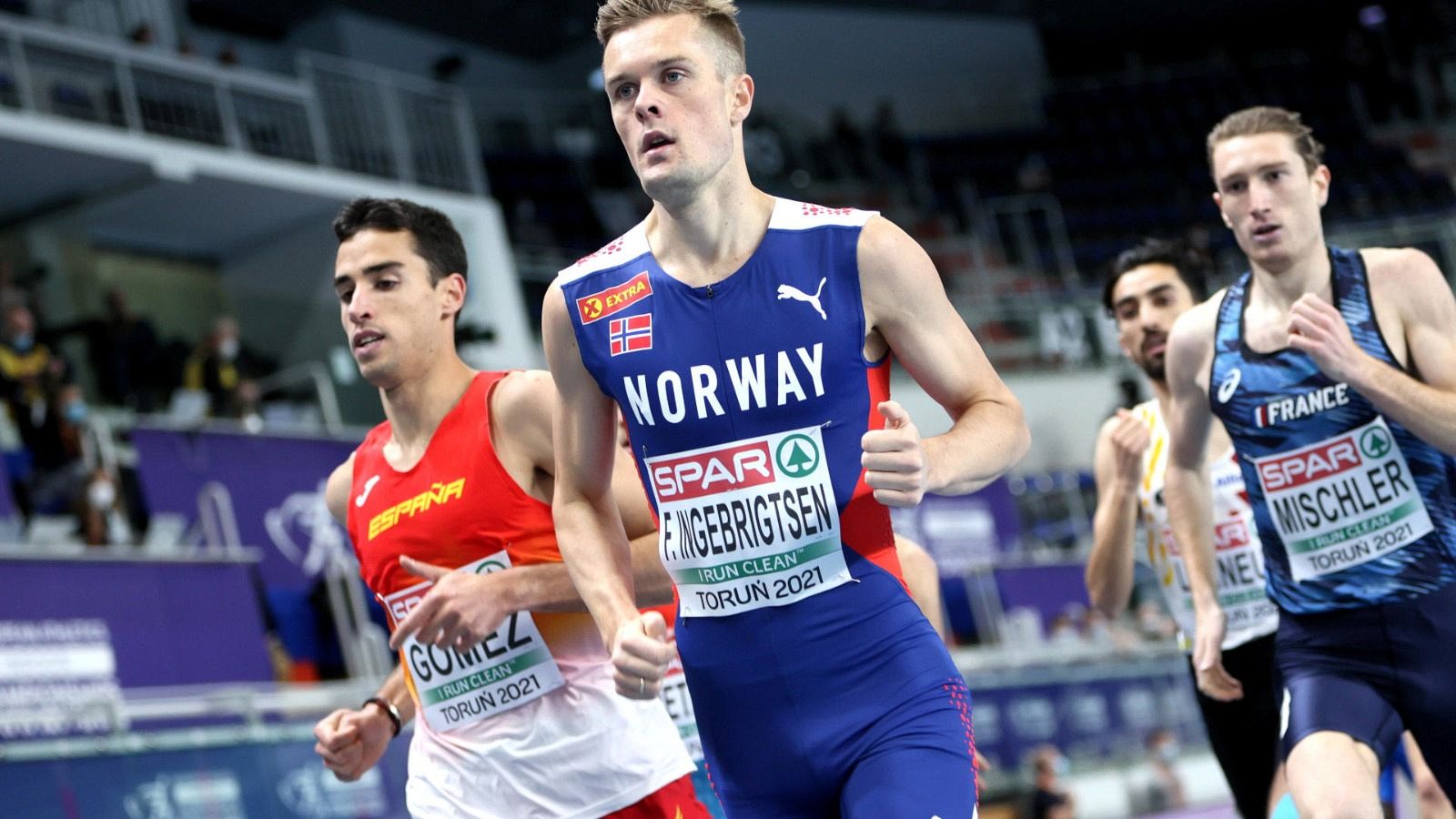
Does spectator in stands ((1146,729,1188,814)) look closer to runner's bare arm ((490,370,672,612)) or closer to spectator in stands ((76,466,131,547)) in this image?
spectator in stands ((76,466,131,547))

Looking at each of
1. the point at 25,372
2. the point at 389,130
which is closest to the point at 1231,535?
the point at 25,372

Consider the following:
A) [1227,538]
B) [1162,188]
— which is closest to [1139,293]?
[1227,538]

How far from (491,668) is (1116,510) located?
8.61 ft

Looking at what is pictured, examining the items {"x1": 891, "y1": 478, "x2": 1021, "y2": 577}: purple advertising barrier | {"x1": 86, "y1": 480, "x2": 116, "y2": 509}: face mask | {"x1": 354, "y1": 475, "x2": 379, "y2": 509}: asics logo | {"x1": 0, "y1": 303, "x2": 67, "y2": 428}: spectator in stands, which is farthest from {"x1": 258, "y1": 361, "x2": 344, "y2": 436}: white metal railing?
{"x1": 354, "y1": 475, "x2": 379, "y2": 509}: asics logo

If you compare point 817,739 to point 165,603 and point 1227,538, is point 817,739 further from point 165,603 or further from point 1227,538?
point 165,603

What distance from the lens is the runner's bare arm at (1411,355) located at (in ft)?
13.1

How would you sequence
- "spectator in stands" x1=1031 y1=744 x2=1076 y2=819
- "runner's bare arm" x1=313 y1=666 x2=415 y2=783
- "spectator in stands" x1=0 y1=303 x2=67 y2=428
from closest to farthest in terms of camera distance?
"runner's bare arm" x1=313 y1=666 x2=415 y2=783
"spectator in stands" x1=1031 y1=744 x2=1076 y2=819
"spectator in stands" x1=0 y1=303 x2=67 y2=428

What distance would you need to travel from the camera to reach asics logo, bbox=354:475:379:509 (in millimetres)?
4078

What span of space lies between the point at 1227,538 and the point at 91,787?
13.7 ft

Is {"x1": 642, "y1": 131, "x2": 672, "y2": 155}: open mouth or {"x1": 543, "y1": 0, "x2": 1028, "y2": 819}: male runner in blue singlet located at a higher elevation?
{"x1": 642, "y1": 131, "x2": 672, "y2": 155}: open mouth

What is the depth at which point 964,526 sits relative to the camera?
667 inches

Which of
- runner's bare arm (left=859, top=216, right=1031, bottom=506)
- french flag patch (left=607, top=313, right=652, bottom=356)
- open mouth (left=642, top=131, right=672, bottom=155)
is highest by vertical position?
open mouth (left=642, top=131, right=672, bottom=155)

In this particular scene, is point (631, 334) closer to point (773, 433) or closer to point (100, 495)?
point (773, 433)

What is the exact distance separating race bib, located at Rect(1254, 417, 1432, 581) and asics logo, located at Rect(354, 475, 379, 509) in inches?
94.8
